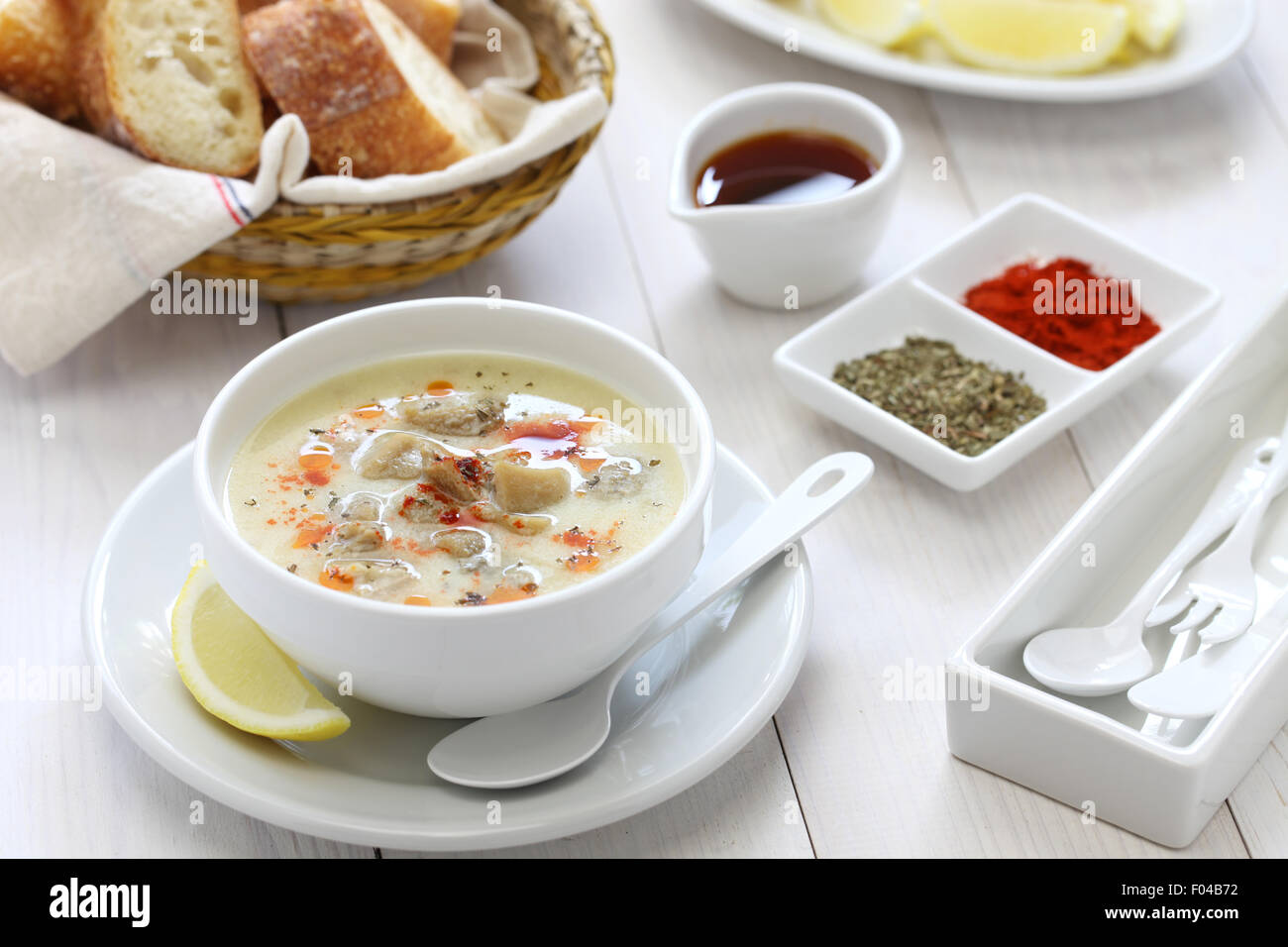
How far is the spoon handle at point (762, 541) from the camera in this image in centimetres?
137

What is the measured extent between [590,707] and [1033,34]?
1664 millimetres

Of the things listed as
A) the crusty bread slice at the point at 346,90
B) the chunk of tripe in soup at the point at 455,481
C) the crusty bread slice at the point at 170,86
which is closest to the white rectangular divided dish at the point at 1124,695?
the chunk of tripe in soup at the point at 455,481

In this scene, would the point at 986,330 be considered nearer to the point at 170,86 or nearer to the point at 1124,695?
the point at 1124,695

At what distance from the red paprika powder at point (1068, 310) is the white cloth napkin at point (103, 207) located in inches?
27.4

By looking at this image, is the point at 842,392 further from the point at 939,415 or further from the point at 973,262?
the point at 973,262

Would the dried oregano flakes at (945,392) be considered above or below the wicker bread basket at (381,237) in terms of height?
below

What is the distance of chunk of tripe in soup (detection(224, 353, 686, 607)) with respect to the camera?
4.15ft

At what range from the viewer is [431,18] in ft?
7.13

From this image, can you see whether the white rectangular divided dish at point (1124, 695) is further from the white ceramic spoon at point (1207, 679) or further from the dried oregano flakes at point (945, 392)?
the dried oregano flakes at point (945, 392)

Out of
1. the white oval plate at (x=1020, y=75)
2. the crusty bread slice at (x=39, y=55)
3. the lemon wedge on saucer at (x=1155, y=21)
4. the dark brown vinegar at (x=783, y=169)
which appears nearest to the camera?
the crusty bread slice at (x=39, y=55)

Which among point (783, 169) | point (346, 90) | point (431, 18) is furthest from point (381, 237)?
point (783, 169)

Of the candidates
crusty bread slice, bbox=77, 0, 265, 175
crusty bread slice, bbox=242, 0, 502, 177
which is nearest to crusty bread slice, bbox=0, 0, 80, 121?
crusty bread slice, bbox=77, 0, 265, 175

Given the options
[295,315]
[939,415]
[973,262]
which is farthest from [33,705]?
[973,262]
